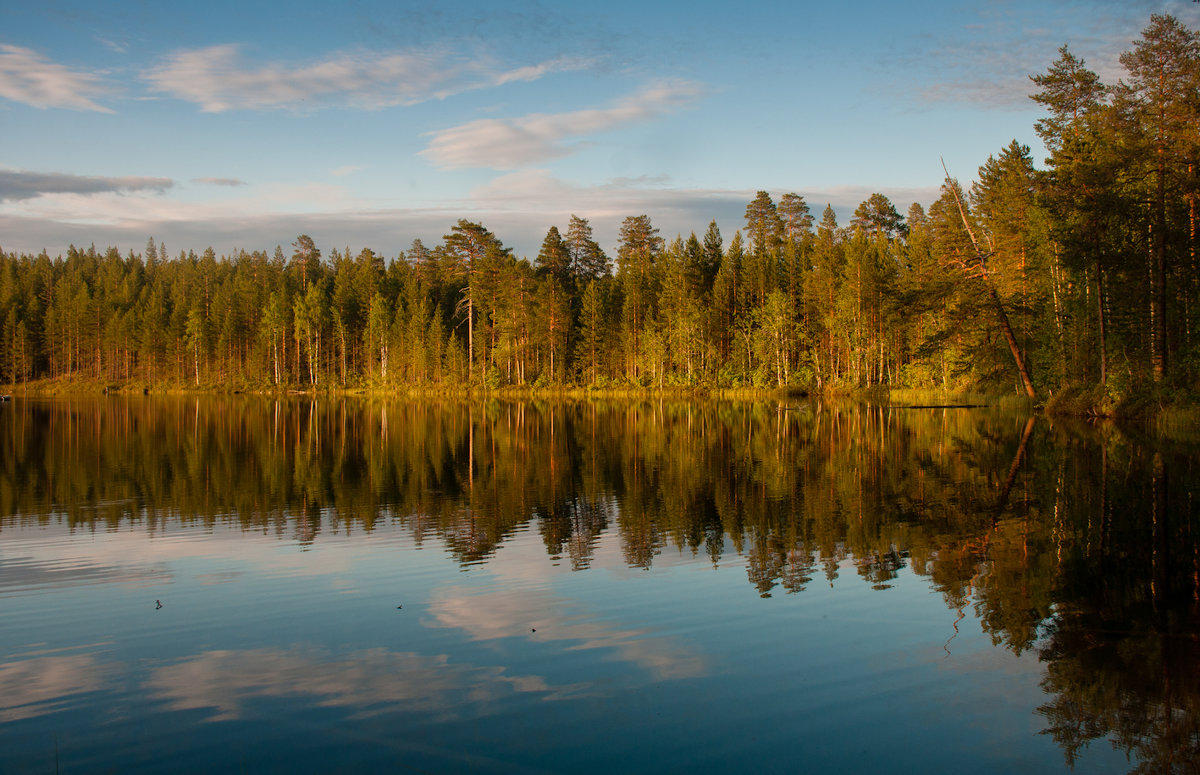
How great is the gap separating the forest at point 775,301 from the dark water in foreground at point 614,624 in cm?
1630

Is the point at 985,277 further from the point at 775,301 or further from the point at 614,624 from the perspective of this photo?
the point at 614,624

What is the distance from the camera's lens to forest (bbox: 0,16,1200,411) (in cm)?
3083

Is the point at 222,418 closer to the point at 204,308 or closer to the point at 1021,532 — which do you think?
the point at 1021,532

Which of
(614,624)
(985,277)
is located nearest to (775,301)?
(985,277)

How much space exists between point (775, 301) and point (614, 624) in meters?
61.2

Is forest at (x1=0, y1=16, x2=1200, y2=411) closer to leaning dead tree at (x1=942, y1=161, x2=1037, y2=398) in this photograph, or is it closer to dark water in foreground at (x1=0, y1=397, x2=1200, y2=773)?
leaning dead tree at (x1=942, y1=161, x2=1037, y2=398)

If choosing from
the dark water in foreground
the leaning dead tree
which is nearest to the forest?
the leaning dead tree

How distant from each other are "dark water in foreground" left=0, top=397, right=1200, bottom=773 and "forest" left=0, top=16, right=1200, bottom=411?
1630cm

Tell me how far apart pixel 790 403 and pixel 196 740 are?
178 ft

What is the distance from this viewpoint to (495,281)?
77.8 meters

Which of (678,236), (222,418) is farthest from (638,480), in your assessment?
(678,236)

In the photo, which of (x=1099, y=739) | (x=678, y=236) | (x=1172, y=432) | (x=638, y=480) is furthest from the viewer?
(x=678, y=236)

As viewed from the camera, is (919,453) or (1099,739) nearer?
(1099,739)

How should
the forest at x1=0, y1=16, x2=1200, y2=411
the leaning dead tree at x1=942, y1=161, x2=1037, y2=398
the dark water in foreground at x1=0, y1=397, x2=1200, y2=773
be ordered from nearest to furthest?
1. the dark water in foreground at x1=0, y1=397, x2=1200, y2=773
2. the forest at x1=0, y1=16, x2=1200, y2=411
3. the leaning dead tree at x1=942, y1=161, x2=1037, y2=398
